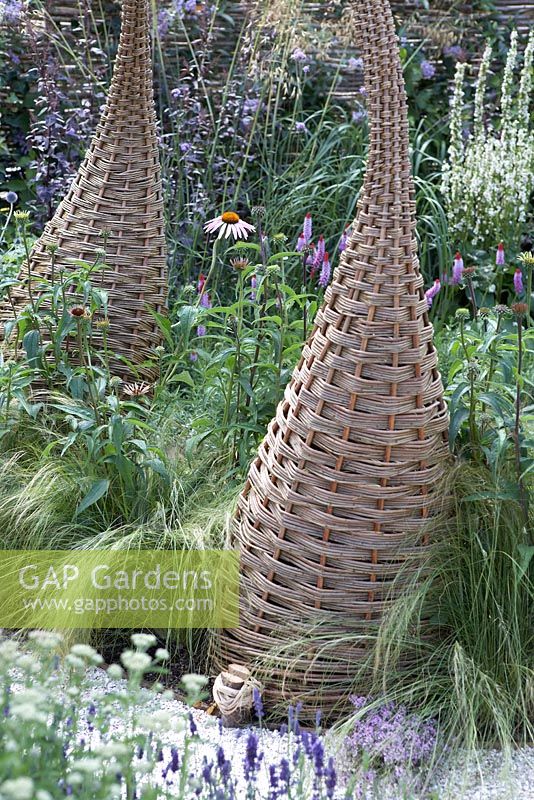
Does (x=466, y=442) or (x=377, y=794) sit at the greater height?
(x=466, y=442)

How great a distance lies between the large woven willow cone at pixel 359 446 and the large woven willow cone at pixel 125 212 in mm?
1064

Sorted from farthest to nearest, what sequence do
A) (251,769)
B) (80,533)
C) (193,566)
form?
(80,533), (193,566), (251,769)

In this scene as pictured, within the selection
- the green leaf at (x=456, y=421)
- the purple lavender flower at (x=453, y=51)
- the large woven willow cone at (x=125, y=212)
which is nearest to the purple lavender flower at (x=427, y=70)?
the purple lavender flower at (x=453, y=51)

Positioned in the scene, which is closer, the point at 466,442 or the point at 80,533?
the point at 466,442

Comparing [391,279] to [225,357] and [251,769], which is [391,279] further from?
[251,769]

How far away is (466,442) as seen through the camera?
2553 mm

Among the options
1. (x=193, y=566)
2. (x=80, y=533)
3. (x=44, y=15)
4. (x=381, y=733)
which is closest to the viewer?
(x=381, y=733)

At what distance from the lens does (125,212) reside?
11.2 feet

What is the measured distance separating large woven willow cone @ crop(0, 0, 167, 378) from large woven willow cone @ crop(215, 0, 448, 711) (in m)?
1.06

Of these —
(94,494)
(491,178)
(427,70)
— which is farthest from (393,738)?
(427,70)

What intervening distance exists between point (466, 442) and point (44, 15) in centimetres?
→ 376

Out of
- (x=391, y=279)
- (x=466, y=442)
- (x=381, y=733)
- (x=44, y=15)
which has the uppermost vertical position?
(x=44, y=15)

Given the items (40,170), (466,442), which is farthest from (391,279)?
(40,170)

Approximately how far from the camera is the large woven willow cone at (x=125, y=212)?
3.37 m
